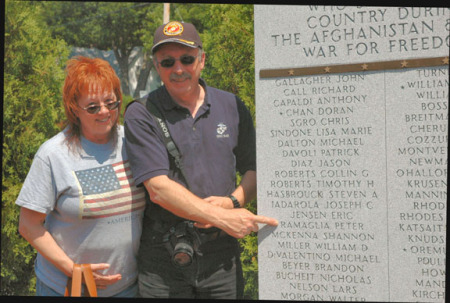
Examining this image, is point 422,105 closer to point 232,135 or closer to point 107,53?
point 232,135

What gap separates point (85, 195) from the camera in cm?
298

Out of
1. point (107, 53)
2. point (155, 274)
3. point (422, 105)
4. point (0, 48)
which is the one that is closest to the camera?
point (422, 105)

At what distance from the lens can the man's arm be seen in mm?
2963

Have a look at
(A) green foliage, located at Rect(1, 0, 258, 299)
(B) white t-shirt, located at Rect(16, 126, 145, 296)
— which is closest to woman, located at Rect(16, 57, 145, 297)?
(B) white t-shirt, located at Rect(16, 126, 145, 296)

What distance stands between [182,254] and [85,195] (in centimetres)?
74

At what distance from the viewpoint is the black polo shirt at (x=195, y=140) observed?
3021mm

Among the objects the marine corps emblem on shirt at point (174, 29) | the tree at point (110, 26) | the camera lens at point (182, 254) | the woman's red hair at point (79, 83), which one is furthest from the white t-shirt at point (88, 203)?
the tree at point (110, 26)

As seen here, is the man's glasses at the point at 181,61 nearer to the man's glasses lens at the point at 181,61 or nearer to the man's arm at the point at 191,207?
the man's glasses lens at the point at 181,61

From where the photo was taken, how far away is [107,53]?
15320mm

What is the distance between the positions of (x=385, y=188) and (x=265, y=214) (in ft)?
2.79

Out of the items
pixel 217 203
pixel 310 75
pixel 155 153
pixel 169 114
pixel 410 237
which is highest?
pixel 310 75

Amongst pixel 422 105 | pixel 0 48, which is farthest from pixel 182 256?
pixel 0 48

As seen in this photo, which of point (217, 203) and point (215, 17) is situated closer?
point (217, 203)

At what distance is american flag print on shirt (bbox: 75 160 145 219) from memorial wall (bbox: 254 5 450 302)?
906 millimetres
